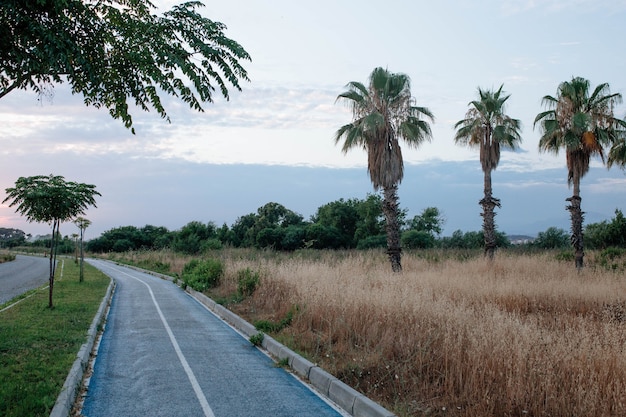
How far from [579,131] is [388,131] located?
10753 mm

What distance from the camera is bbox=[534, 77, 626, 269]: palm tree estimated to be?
28.2 meters

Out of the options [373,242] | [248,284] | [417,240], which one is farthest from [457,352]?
[373,242]

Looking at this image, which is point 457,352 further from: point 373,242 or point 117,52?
point 373,242

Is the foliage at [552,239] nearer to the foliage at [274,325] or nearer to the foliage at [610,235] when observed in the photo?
the foliage at [610,235]

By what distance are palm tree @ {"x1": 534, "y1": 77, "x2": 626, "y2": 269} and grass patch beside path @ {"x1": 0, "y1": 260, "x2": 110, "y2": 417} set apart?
79.4 feet

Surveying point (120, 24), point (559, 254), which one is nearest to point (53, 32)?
point (120, 24)

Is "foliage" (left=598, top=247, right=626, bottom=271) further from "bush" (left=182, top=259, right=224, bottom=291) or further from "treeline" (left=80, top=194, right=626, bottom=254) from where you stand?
"bush" (left=182, top=259, right=224, bottom=291)

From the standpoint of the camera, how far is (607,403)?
5.93 meters

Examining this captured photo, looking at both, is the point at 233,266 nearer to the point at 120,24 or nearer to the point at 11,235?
the point at 120,24

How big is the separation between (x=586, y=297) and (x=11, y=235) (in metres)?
162

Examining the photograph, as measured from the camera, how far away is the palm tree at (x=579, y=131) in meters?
28.2

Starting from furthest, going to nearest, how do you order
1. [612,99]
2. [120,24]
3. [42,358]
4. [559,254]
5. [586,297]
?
[559,254] → [612,99] → [586,297] → [42,358] → [120,24]

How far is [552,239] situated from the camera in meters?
60.5

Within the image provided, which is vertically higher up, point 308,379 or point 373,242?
point 373,242
